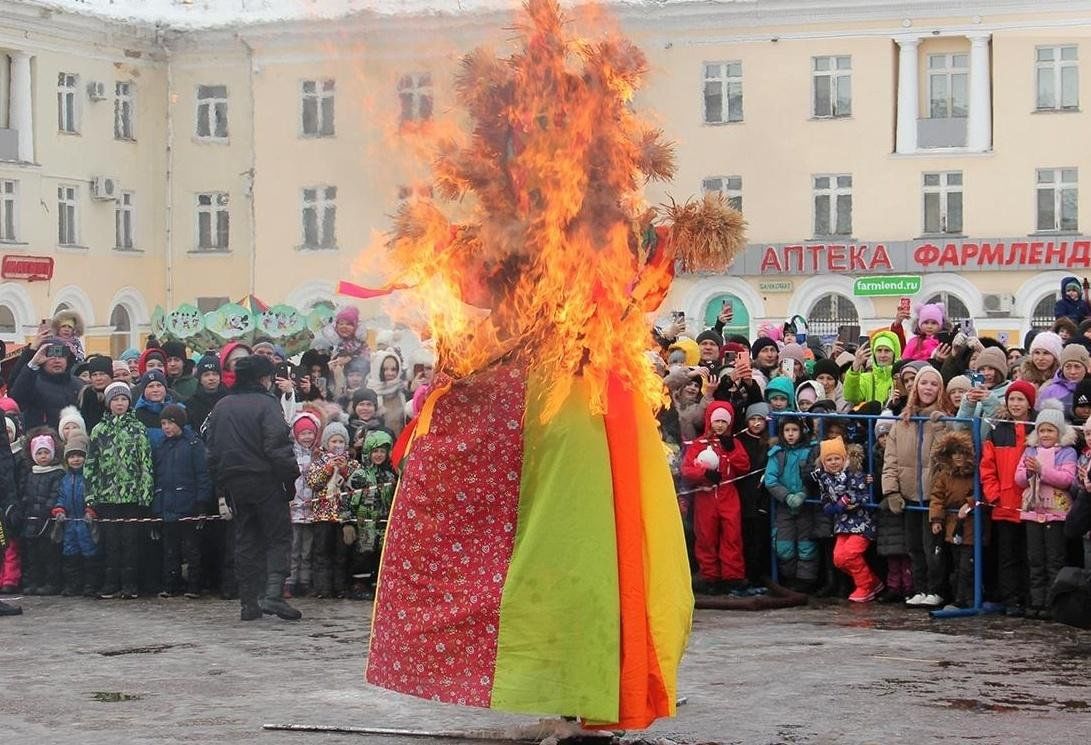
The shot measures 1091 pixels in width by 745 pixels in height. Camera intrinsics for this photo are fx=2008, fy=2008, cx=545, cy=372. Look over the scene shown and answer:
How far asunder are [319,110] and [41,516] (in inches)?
186

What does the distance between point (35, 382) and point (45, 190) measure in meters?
26.2

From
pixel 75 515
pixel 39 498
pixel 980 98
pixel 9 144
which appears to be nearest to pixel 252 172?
pixel 9 144

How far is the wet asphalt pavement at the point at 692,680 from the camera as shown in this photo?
8.70 metres

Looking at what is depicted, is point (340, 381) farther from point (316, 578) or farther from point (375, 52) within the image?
point (375, 52)

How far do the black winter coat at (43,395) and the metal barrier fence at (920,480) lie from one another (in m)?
5.91

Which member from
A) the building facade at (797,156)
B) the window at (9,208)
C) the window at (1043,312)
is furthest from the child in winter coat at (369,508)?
the window at (9,208)

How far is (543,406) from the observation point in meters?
8.25

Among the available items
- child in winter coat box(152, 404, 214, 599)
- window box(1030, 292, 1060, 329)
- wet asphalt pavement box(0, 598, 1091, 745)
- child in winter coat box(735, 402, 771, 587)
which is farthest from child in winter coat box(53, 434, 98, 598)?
window box(1030, 292, 1060, 329)

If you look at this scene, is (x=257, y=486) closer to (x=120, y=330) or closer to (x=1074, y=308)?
(x=1074, y=308)

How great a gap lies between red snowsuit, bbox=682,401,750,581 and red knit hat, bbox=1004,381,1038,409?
6.69 ft

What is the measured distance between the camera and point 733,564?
13.8 meters

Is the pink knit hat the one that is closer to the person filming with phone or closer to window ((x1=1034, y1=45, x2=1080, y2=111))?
the person filming with phone

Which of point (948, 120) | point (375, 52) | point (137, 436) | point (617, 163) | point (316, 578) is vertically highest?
point (948, 120)

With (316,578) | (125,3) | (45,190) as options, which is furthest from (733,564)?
(45,190)
